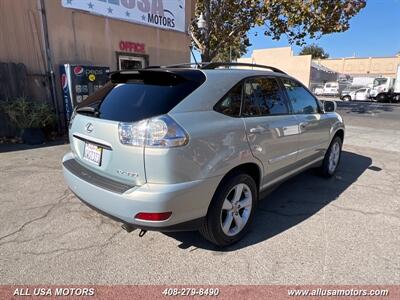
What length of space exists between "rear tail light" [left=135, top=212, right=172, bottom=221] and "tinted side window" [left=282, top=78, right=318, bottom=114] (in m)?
2.27

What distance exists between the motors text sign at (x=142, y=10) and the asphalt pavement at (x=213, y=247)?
19.0 ft

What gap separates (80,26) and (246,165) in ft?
24.3

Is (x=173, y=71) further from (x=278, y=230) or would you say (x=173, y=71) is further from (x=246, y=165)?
(x=278, y=230)

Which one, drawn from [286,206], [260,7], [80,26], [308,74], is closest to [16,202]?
[286,206]

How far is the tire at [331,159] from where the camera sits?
474cm

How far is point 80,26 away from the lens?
809 centimetres

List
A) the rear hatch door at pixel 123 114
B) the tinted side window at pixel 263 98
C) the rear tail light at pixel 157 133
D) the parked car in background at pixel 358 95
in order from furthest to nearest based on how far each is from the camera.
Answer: the parked car in background at pixel 358 95, the tinted side window at pixel 263 98, the rear hatch door at pixel 123 114, the rear tail light at pixel 157 133

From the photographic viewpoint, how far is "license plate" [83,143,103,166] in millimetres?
2536

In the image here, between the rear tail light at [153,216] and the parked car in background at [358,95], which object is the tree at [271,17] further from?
the parked car in background at [358,95]

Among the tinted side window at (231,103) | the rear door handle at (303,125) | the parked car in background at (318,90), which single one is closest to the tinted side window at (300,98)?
the rear door handle at (303,125)

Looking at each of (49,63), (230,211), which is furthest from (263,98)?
(49,63)

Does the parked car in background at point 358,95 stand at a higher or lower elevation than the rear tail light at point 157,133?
lower

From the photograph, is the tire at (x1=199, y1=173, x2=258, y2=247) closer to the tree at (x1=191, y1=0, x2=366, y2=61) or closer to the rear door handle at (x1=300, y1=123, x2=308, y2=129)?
the rear door handle at (x1=300, y1=123, x2=308, y2=129)

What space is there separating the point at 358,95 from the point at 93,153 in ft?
109
